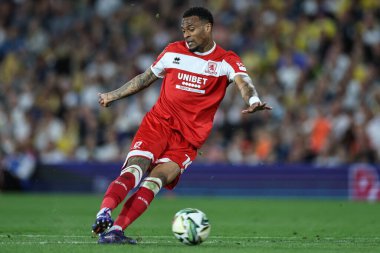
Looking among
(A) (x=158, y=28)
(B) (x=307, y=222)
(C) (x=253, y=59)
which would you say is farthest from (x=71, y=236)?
(A) (x=158, y=28)

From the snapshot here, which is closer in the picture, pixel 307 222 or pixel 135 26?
pixel 307 222

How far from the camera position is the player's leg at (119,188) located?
353 inches

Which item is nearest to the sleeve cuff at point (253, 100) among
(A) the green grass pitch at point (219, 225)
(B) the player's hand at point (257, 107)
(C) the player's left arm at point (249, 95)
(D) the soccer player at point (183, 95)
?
(C) the player's left arm at point (249, 95)

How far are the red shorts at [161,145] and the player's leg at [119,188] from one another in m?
0.12

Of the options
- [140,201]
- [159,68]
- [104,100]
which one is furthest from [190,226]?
[159,68]

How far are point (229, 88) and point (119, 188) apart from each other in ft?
42.7

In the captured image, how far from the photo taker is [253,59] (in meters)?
23.0

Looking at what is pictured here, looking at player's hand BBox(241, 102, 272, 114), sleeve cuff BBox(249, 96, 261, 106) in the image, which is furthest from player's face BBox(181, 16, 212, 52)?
player's hand BBox(241, 102, 272, 114)

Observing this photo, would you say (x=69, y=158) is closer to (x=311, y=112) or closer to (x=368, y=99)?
(x=311, y=112)

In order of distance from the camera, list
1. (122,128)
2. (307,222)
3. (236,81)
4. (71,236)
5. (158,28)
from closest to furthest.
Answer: (236,81), (71,236), (307,222), (122,128), (158,28)

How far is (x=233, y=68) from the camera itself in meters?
10.3

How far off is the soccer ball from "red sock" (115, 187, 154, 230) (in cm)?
48

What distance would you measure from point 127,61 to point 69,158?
323 centimetres

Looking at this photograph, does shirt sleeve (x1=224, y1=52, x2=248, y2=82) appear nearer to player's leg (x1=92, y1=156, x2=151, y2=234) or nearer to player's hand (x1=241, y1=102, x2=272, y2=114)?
player's hand (x1=241, y1=102, x2=272, y2=114)
